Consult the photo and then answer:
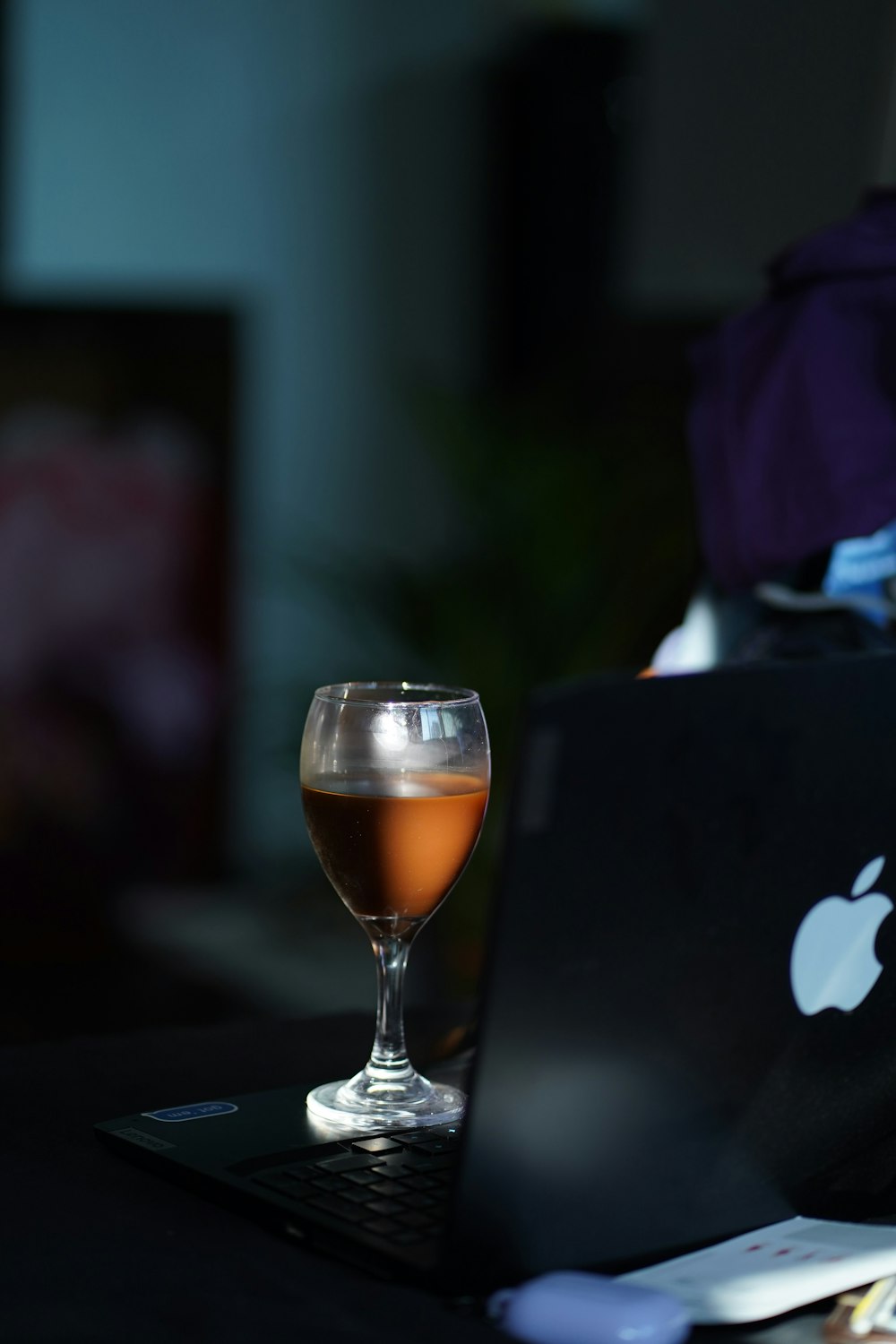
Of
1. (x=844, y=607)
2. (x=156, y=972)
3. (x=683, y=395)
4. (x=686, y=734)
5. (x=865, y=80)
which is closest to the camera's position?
(x=686, y=734)

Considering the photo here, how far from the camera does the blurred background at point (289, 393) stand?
3.16 meters

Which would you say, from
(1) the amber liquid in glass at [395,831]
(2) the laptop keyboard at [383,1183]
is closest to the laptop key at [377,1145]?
(2) the laptop keyboard at [383,1183]

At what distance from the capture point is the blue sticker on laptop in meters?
0.88

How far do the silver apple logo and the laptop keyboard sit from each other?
0.18m

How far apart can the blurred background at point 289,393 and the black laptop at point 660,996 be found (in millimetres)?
2314

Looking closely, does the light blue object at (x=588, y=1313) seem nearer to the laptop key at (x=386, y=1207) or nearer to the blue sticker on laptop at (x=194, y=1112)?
the laptop key at (x=386, y=1207)

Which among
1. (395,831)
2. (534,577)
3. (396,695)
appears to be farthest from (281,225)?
(395,831)

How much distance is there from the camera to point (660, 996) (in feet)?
2.28

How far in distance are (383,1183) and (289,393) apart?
310 cm

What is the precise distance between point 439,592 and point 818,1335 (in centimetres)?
242

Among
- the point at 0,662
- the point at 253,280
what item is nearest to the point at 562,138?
the point at 253,280

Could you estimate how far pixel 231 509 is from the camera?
3697 millimetres

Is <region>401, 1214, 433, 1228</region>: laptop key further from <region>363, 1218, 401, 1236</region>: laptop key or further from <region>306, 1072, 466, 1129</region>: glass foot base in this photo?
<region>306, 1072, 466, 1129</region>: glass foot base

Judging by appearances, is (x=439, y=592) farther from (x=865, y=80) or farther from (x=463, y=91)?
(x=463, y=91)
